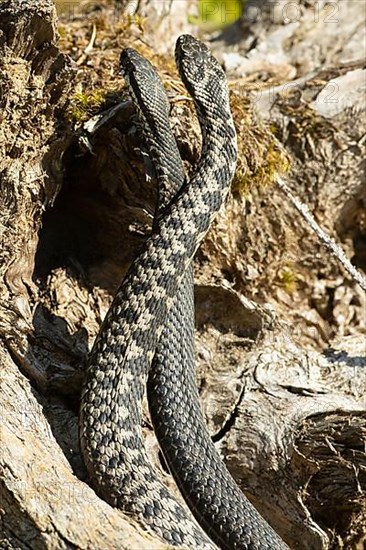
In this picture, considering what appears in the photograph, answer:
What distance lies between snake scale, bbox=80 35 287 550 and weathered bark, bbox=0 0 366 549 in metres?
0.22

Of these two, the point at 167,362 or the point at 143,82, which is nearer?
the point at 167,362

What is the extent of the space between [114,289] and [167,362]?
3.45ft

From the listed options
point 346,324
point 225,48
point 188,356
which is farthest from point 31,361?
point 225,48

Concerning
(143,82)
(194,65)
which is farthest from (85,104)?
(194,65)

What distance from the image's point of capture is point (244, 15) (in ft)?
27.0

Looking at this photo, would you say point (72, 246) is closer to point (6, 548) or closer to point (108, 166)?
point (108, 166)

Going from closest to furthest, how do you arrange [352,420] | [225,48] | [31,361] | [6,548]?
[6,548] → [31,361] → [352,420] → [225,48]

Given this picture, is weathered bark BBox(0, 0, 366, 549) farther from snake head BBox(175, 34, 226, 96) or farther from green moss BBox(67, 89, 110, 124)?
snake head BBox(175, 34, 226, 96)

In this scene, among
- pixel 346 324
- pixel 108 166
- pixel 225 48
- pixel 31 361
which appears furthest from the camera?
pixel 225 48

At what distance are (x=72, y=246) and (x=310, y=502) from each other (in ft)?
8.53

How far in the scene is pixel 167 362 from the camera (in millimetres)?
5125

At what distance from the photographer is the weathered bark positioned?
178 inches

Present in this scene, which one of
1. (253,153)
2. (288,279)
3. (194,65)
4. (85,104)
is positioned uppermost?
(194,65)

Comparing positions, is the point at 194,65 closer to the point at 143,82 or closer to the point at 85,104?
the point at 143,82
